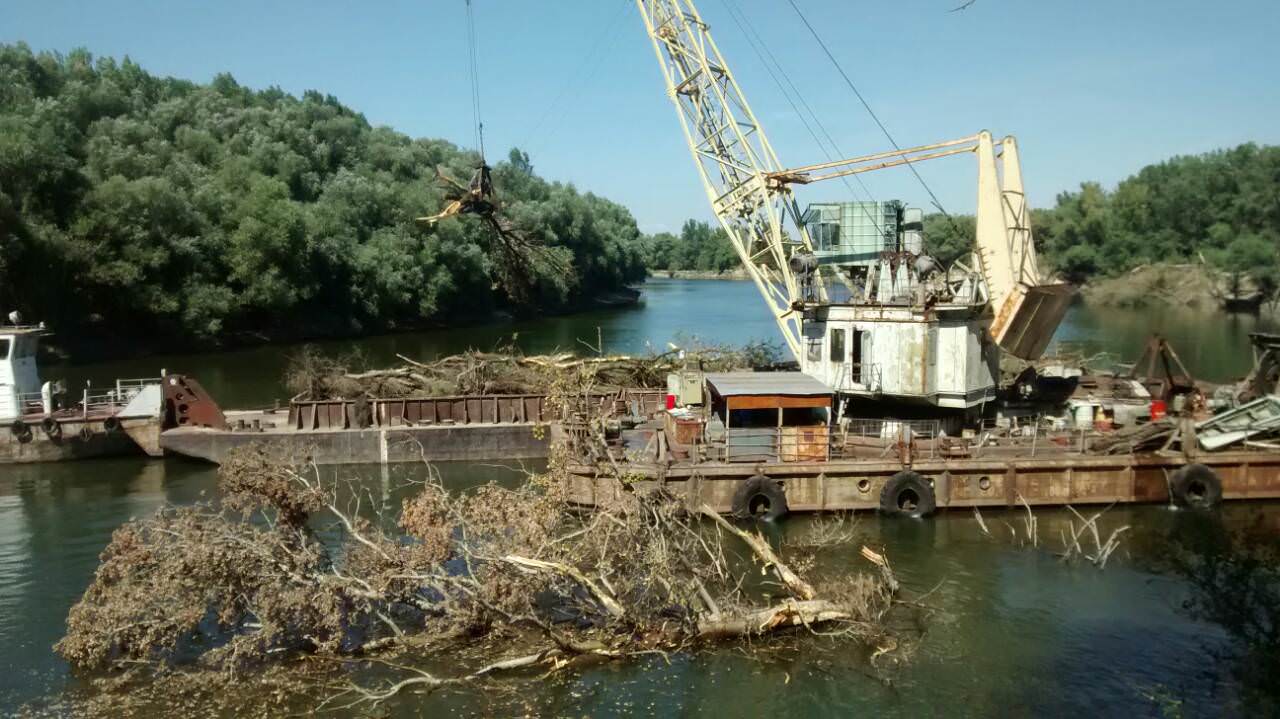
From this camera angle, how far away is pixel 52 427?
24781 millimetres

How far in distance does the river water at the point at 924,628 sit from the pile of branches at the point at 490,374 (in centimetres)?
363

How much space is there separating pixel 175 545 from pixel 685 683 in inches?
276

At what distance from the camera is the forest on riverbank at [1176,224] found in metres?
73.4

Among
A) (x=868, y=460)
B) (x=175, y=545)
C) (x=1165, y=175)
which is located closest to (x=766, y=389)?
(x=868, y=460)

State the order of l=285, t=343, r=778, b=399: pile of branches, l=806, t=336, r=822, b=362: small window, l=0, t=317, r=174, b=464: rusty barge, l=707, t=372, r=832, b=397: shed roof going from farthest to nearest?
l=285, t=343, r=778, b=399: pile of branches
l=0, t=317, r=174, b=464: rusty barge
l=806, t=336, r=822, b=362: small window
l=707, t=372, r=832, b=397: shed roof

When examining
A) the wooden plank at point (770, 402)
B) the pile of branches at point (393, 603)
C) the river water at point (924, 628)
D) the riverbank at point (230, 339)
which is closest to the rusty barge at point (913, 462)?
the wooden plank at point (770, 402)

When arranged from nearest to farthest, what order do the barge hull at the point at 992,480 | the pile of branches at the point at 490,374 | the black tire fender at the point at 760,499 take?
the black tire fender at the point at 760,499 < the barge hull at the point at 992,480 < the pile of branches at the point at 490,374

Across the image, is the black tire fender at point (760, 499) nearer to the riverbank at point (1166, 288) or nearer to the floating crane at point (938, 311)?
the floating crane at point (938, 311)

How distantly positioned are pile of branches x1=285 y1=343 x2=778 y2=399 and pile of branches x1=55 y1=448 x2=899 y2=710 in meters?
13.0

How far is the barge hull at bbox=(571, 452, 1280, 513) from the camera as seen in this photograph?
18969mm

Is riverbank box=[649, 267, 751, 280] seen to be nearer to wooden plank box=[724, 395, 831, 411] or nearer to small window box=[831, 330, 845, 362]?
small window box=[831, 330, 845, 362]

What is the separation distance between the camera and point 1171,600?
1502 centimetres

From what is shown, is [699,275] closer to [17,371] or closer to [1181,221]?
[1181,221]

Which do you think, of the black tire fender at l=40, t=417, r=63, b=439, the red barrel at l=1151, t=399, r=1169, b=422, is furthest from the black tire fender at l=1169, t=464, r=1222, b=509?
the black tire fender at l=40, t=417, r=63, b=439
